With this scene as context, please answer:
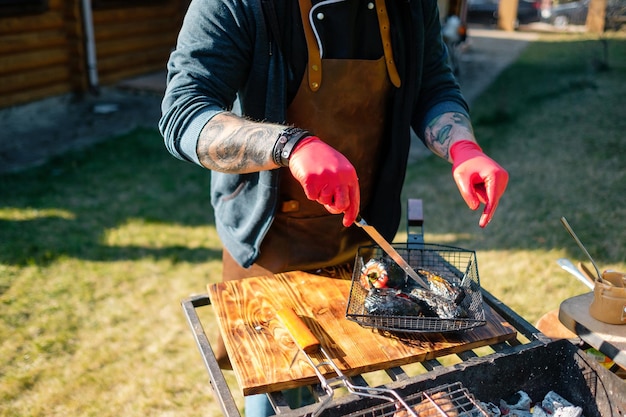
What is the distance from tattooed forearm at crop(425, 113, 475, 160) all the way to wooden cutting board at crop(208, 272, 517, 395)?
0.52 m

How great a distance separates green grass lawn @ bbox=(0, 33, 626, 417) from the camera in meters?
3.16

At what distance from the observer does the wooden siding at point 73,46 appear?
22.5ft

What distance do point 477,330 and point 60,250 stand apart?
3536mm

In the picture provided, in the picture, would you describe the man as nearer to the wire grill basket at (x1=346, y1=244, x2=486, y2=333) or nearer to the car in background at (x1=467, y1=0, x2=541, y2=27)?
the wire grill basket at (x1=346, y1=244, x2=486, y2=333)

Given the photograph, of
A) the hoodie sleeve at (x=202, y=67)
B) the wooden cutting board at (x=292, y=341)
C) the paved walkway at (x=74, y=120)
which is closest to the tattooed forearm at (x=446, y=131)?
the wooden cutting board at (x=292, y=341)

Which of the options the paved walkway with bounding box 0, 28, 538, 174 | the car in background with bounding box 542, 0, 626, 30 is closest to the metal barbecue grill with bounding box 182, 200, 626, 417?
the paved walkway with bounding box 0, 28, 538, 174

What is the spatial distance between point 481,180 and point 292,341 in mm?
678

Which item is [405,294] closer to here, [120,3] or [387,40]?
[387,40]

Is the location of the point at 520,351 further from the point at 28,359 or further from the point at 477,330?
the point at 28,359

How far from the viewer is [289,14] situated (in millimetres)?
Result: 1800

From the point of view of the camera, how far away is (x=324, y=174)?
4.62ft

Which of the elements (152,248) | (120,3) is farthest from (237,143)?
(120,3)

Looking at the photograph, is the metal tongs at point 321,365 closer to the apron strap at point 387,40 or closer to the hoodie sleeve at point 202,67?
the hoodie sleeve at point 202,67

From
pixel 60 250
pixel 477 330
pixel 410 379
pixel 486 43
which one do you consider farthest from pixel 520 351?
pixel 486 43
